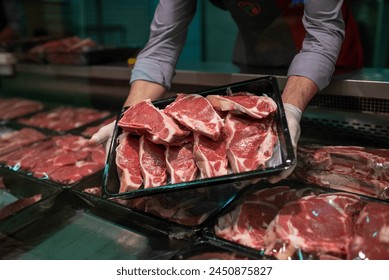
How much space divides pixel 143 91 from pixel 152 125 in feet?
1.79

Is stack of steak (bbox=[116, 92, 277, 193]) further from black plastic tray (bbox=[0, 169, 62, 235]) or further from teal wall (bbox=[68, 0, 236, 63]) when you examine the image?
teal wall (bbox=[68, 0, 236, 63])

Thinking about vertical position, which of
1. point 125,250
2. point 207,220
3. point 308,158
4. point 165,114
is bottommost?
point 125,250

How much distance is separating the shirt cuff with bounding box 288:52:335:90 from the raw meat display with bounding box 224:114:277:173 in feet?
1.08

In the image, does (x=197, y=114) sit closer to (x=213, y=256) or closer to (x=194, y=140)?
(x=194, y=140)

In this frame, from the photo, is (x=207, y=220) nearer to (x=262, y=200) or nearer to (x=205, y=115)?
(x=262, y=200)

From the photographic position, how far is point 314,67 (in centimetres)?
163

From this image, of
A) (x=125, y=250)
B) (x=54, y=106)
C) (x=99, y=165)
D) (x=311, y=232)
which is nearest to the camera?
(x=311, y=232)

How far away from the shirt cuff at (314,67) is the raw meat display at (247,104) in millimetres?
257

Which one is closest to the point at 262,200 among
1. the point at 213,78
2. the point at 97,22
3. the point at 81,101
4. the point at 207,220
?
the point at 207,220

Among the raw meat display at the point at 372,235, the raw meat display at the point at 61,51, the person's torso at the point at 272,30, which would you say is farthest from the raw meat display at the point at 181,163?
the raw meat display at the point at 61,51

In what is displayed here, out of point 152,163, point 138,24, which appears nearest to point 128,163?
point 152,163

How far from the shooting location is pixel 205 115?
4.87 feet

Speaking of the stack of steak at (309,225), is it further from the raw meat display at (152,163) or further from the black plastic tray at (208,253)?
the raw meat display at (152,163)
